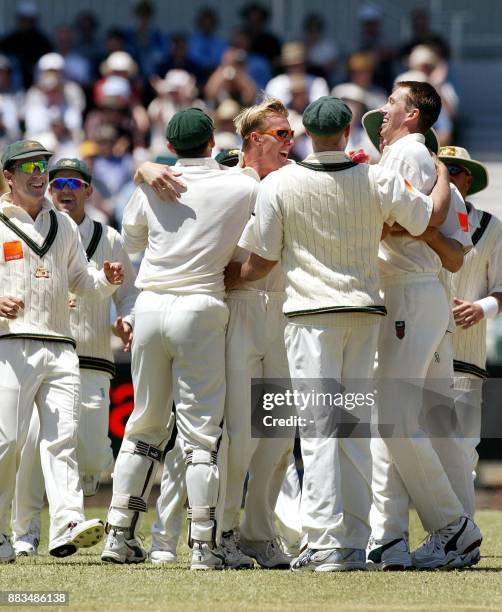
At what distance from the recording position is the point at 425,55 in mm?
18812

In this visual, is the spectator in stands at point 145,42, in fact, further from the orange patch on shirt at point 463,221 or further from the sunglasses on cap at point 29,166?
the orange patch on shirt at point 463,221

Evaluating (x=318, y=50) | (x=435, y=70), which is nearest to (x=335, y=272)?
(x=435, y=70)

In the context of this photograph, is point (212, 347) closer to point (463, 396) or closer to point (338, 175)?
point (338, 175)

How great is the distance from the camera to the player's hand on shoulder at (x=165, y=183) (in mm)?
8031

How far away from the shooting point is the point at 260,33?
66.1 ft

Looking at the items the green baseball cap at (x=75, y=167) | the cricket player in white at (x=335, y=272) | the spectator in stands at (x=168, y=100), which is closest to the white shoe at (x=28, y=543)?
the cricket player in white at (x=335, y=272)

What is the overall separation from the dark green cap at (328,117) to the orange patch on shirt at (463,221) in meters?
0.91

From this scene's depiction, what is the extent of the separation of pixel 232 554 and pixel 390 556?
863 mm

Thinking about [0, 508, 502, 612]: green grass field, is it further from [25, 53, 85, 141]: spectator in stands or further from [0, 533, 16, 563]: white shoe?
[25, 53, 85, 141]: spectator in stands

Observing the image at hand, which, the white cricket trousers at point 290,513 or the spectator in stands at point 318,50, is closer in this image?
the white cricket trousers at point 290,513

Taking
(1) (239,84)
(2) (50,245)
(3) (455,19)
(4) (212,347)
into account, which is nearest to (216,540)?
(4) (212,347)

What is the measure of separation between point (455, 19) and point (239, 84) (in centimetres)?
393

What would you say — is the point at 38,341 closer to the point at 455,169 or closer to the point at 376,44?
the point at 455,169

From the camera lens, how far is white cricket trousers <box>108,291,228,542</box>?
7.89m
